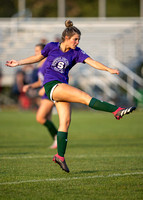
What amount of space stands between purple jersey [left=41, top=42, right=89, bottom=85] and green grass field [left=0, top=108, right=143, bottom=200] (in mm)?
1394

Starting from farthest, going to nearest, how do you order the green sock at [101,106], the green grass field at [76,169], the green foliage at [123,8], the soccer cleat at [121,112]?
the green foliage at [123,8] → the green sock at [101,106] → the soccer cleat at [121,112] → the green grass field at [76,169]

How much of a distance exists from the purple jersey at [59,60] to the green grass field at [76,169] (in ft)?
4.57

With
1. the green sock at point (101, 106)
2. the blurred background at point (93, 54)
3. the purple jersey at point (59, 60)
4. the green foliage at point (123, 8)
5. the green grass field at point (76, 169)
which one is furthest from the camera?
the green foliage at point (123, 8)

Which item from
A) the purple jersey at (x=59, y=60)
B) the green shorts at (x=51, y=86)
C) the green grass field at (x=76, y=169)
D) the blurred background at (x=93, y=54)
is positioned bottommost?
the blurred background at (x=93, y=54)

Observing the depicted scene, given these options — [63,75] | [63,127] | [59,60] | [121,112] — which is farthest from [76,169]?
[59,60]

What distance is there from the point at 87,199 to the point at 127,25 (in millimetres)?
26168

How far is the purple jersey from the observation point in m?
6.43

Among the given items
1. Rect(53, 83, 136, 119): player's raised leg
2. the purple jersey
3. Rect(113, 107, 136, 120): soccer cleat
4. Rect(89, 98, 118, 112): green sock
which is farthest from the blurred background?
Rect(113, 107, 136, 120): soccer cleat

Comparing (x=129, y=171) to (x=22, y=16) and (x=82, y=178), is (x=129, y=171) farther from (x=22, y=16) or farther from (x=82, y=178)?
(x=22, y=16)

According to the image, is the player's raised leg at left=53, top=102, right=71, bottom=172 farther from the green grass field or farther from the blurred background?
the blurred background

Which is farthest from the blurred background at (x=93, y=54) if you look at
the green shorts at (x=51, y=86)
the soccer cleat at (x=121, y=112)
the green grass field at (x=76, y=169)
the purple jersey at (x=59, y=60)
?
the soccer cleat at (x=121, y=112)

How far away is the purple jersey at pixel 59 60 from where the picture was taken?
6.43 m

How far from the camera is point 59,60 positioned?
6422 mm

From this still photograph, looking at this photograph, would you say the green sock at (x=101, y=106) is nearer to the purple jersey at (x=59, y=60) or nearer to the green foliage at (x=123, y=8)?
the purple jersey at (x=59, y=60)
